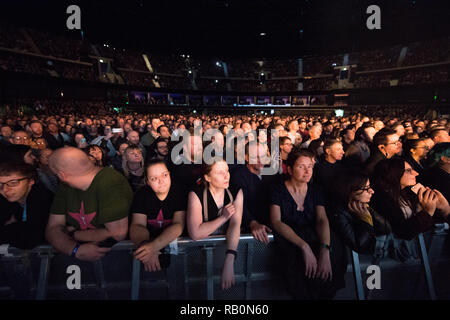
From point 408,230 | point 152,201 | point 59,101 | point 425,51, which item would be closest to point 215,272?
point 152,201

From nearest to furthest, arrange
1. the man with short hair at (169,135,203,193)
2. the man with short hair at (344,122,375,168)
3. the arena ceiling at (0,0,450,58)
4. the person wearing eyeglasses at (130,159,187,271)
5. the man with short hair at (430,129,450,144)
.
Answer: the person wearing eyeglasses at (130,159,187,271), the man with short hair at (169,135,203,193), the man with short hair at (344,122,375,168), the man with short hair at (430,129,450,144), the arena ceiling at (0,0,450,58)

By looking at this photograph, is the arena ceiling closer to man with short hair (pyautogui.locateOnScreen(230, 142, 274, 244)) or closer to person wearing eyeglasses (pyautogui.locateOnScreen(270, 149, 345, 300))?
man with short hair (pyautogui.locateOnScreen(230, 142, 274, 244))

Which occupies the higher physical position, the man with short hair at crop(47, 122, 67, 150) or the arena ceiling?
the arena ceiling

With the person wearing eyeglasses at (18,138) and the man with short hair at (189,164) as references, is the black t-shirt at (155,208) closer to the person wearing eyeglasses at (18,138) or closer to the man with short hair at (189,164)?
the man with short hair at (189,164)

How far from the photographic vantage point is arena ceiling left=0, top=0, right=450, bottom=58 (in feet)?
39.7

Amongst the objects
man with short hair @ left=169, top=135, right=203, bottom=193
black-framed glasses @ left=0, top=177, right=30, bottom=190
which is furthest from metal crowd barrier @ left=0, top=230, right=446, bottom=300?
man with short hair @ left=169, top=135, right=203, bottom=193

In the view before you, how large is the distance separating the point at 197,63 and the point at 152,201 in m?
32.7

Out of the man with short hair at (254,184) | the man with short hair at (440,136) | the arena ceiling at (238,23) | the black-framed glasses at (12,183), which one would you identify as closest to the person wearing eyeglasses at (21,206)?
the black-framed glasses at (12,183)

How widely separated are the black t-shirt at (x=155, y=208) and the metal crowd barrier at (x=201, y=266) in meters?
0.23

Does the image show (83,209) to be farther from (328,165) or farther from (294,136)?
(294,136)

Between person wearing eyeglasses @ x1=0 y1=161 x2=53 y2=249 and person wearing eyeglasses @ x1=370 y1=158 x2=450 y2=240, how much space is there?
3.00 metres

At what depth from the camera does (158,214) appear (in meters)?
1.75

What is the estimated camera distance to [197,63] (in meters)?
30.2

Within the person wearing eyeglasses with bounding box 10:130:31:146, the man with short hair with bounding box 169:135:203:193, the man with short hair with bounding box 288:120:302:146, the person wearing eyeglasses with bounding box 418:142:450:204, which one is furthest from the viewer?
the man with short hair with bounding box 288:120:302:146
